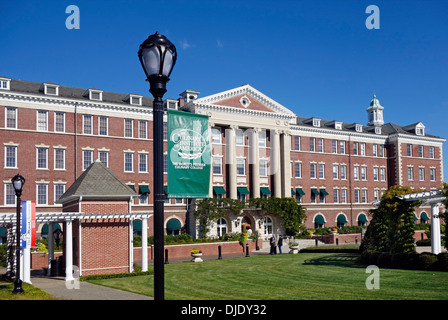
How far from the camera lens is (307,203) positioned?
64.9 meters

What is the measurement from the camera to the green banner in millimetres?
14820

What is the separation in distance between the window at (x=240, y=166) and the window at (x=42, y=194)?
883 inches

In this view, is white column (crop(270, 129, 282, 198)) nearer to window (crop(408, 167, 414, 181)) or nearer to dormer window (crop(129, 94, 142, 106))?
dormer window (crop(129, 94, 142, 106))

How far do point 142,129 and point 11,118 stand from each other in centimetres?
1365

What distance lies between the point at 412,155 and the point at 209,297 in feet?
214

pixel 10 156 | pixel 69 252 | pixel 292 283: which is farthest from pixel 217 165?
pixel 292 283

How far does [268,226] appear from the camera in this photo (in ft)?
200

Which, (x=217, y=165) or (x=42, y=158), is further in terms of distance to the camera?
(x=217, y=165)

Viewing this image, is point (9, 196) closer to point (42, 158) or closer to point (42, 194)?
point (42, 194)

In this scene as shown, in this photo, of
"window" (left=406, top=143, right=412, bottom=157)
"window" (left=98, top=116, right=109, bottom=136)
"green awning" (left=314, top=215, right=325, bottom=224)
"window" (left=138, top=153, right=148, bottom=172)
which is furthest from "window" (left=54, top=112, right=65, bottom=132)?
"window" (left=406, top=143, right=412, bottom=157)

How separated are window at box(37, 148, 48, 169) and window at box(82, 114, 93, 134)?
449cm

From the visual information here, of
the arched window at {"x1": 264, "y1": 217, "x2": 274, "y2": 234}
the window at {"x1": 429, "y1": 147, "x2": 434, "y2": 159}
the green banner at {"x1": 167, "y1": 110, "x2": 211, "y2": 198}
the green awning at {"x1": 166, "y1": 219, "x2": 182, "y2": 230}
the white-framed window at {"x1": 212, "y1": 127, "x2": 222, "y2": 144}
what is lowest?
the arched window at {"x1": 264, "y1": 217, "x2": 274, "y2": 234}

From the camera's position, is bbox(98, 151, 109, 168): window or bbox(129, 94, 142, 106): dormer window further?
bbox(129, 94, 142, 106): dormer window
